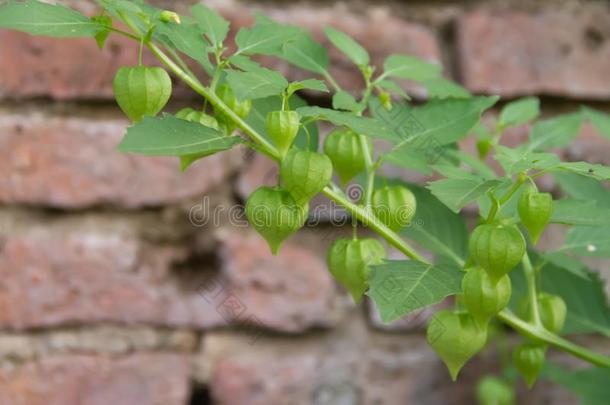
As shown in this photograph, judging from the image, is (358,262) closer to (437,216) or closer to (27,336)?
(437,216)

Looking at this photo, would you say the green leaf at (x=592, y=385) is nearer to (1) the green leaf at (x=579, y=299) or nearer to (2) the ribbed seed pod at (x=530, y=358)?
(1) the green leaf at (x=579, y=299)

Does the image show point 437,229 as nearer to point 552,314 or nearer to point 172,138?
point 552,314

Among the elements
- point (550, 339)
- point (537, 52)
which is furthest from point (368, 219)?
point (537, 52)

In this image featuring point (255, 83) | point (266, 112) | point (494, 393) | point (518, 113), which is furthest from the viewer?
point (494, 393)

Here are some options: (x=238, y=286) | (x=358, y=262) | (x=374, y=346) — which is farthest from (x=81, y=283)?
(x=358, y=262)

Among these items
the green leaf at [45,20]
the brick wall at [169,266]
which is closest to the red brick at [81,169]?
the brick wall at [169,266]

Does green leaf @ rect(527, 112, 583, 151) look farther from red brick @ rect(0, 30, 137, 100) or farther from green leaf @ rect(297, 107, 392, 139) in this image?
red brick @ rect(0, 30, 137, 100)

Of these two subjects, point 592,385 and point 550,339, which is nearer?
point 550,339

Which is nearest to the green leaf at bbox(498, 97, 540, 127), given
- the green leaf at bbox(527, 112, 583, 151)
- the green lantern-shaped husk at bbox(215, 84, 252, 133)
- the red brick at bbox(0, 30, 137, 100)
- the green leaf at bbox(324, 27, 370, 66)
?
the green leaf at bbox(527, 112, 583, 151)
